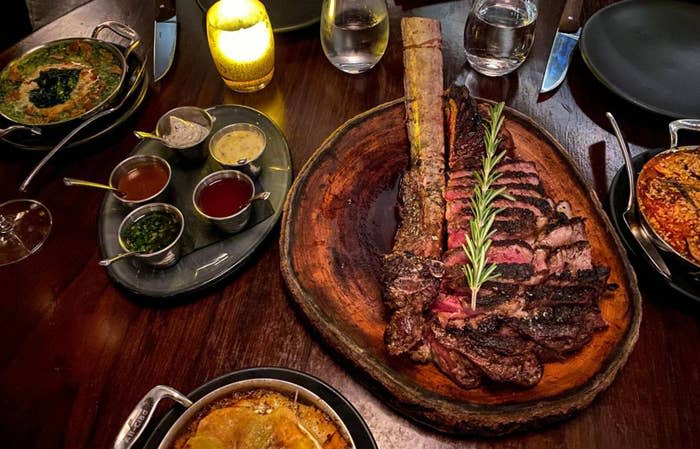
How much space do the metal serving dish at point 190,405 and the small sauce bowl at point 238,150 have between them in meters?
1.01

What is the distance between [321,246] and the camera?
2.00 meters

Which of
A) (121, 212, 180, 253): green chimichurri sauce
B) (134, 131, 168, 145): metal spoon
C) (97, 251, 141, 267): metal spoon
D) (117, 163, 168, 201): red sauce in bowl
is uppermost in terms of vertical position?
(134, 131, 168, 145): metal spoon

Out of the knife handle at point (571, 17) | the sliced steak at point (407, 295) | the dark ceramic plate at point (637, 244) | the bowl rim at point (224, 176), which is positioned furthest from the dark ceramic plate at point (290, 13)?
the dark ceramic plate at point (637, 244)

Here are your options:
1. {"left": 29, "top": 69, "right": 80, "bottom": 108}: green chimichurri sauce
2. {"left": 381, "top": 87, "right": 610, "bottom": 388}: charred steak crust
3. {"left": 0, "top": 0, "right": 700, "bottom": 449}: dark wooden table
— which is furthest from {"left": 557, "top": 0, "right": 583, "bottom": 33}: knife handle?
{"left": 29, "top": 69, "right": 80, "bottom": 108}: green chimichurri sauce

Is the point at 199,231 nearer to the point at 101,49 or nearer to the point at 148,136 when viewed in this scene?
the point at 148,136

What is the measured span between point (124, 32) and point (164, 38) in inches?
8.2

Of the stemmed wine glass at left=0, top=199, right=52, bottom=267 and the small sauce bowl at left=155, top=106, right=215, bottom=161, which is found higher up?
the small sauce bowl at left=155, top=106, right=215, bottom=161

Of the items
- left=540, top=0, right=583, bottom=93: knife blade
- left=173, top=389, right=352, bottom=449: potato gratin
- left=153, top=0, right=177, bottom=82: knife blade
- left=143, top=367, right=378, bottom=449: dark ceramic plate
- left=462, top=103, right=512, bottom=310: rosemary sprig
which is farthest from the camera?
left=153, top=0, right=177, bottom=82: knife blade

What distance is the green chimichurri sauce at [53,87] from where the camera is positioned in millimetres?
2539

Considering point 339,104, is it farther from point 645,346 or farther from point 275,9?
point 645,346

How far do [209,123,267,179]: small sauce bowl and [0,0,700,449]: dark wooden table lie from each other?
0.73ft

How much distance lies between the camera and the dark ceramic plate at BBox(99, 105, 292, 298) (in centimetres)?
199

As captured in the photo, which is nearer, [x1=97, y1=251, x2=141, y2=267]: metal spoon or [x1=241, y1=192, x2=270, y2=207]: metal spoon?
[x1=97, y1=251, x2=141, y2=267]: metal spoon

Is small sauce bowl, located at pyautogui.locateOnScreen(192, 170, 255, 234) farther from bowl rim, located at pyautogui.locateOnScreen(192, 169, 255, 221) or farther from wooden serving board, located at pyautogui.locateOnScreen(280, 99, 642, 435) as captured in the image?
wooden serving board, located at pyautogui.locateOnScreen(280, 99, 642, 435)
